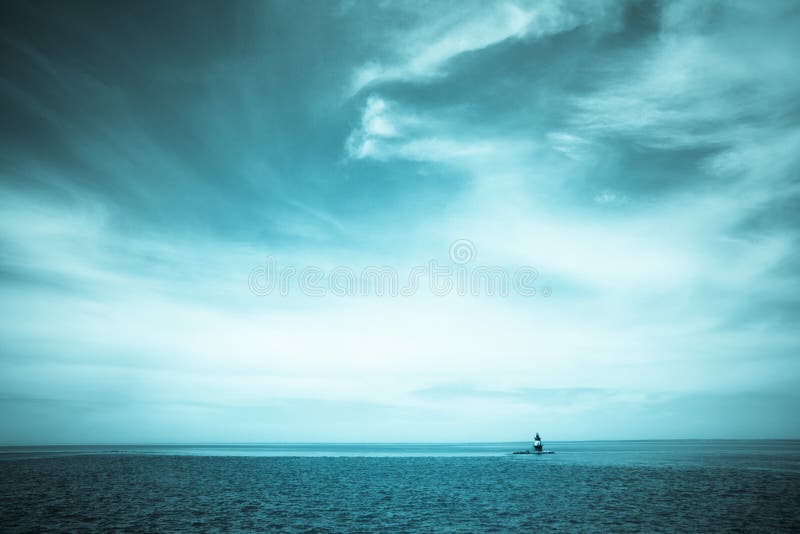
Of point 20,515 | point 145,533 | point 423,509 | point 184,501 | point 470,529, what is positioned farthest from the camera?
point 184,501

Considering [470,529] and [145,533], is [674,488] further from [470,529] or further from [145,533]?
[145,533]

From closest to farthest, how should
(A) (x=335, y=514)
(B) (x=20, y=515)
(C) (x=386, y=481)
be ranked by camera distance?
1. (B) (x=20, y=515)
2. (A) (x=335, y=514)
3. (C) (x=386, y=481)

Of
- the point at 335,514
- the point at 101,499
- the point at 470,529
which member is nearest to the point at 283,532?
the point at 335,514

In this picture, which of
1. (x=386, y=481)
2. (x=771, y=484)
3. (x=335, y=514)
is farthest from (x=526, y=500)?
(x=771, y=484)

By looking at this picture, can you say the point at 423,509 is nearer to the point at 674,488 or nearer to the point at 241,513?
the point at 241,513

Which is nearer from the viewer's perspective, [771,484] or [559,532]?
[559,532]

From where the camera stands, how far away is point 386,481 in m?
55.7

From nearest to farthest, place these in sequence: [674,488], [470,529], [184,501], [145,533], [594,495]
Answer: [145,533]
[470,529]
[184,501]
[594,495]
[674,488]

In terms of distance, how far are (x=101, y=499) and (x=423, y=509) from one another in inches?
1036

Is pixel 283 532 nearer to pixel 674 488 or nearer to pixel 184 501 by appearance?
pixel 184 501

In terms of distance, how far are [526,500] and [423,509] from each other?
10143mm

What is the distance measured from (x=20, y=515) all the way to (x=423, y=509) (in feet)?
87.3

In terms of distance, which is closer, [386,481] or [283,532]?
[283,532]

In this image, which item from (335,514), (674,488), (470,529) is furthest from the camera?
(674,488)
